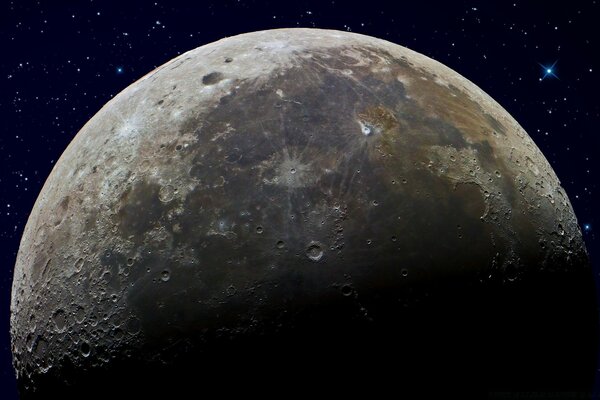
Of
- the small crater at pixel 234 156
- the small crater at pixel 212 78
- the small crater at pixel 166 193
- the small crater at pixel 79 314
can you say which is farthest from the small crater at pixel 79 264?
the small crater at pixel 212 78

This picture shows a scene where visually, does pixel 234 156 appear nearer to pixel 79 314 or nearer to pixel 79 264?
pixel 79 264

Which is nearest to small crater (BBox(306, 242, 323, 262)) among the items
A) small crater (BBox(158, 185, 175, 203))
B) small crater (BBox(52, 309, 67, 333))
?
small crater (BBox(158, 185, 175, 203))

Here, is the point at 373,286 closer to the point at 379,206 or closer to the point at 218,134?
the point at 379,206

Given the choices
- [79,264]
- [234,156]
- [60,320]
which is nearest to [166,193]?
[234,156]

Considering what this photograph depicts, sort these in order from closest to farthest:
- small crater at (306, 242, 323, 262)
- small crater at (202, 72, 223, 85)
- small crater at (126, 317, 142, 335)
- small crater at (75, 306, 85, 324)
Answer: small crater at (306, 242, 323, 262), small crater at (126, 317, 142, 335), small crater at (75, 306, 85, 324), small crater at (202, 72, 223, 85)

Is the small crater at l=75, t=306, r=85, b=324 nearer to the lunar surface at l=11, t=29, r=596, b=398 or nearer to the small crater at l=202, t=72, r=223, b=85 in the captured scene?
the lunar surface at l=11, t=29, r=596, b=398

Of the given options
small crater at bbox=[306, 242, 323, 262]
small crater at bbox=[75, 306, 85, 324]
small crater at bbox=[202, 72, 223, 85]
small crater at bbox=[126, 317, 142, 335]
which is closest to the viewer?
small crater at bbox=[306, 242, 323, 262]
